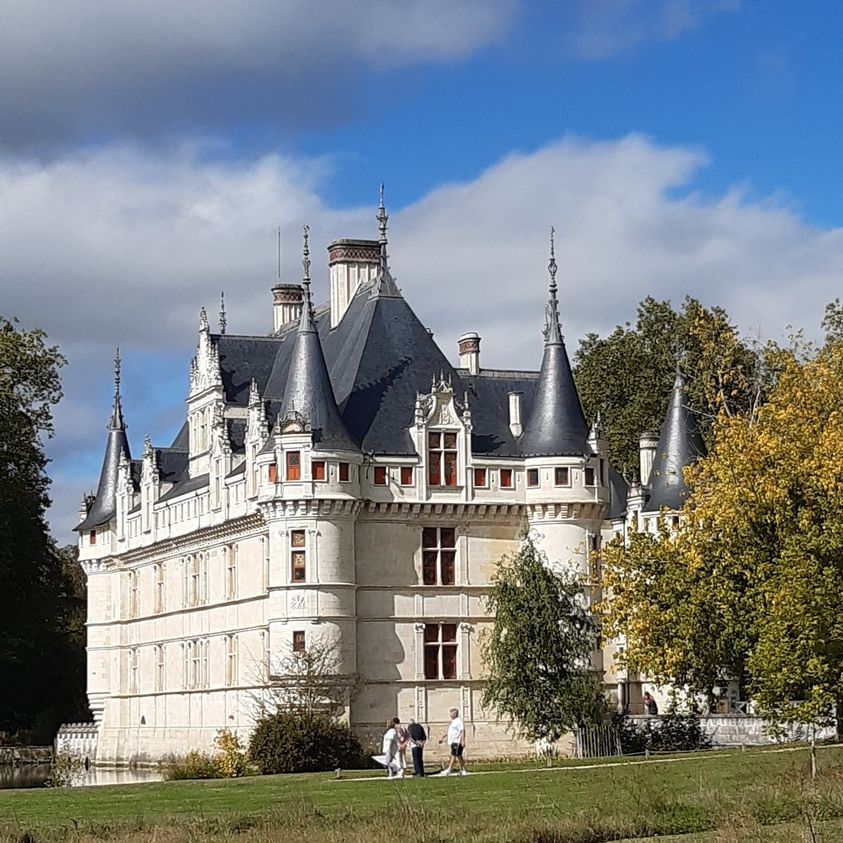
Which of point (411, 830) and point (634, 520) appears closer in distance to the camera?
point (411, 830)

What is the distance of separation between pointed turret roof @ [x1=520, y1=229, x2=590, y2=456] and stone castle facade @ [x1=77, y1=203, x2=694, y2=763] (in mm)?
53

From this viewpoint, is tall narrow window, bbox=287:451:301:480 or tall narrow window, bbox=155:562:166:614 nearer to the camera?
tall narrow window, bbox=287:451:301:480

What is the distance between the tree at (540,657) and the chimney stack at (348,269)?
1360 centimetres

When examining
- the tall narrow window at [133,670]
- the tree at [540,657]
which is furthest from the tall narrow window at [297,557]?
the tall narrow window at [133,670]

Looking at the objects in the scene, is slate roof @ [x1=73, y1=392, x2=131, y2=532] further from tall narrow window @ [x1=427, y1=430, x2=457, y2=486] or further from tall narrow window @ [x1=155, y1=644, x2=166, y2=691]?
tall narrow window @ [x1=427, y1=430, x2=457, y2=486]

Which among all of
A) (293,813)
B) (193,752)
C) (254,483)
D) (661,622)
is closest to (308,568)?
(254,483)

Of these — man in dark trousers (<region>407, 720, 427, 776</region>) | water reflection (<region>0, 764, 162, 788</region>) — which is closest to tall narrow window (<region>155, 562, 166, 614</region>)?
water reflection (<region>0, 764, 162, 788</region>)

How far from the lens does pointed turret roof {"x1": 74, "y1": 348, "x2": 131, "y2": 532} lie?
64938 mm

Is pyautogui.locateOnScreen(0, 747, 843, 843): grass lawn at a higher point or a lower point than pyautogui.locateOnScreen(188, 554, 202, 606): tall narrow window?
lower

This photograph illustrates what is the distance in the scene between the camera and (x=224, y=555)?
175 feet

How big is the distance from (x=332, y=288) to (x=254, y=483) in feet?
28.7

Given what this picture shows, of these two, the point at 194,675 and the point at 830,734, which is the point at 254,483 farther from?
the point at 830,734

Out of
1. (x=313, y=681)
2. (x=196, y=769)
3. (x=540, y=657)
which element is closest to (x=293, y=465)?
(x=313, y=681)

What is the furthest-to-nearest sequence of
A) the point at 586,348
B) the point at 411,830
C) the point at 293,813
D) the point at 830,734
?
the point at 586,348 < the point at 830,734 < the point at 293,813 < the point at 411,830
